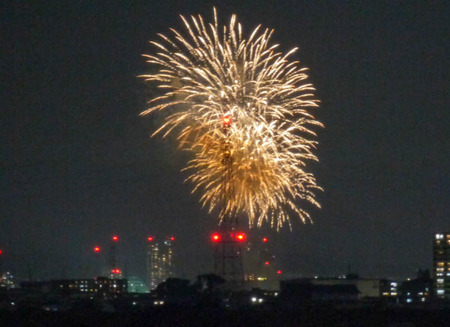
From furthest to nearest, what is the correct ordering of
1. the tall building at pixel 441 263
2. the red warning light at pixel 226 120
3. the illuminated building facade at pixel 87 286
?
1. the tall building at pixel 441 263
2. the illuminated building facade at pixel 87 286
3. the red warning light at pixel 226 120

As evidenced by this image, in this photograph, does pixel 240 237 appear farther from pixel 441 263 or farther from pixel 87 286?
pixel 441 263

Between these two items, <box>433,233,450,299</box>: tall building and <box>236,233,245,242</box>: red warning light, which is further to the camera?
<box>433,233,450,299</box>: tall building

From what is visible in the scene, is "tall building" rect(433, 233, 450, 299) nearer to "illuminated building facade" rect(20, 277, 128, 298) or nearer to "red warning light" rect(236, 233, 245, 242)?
"illuminated building facade" rect(20, 277, 128, 298)

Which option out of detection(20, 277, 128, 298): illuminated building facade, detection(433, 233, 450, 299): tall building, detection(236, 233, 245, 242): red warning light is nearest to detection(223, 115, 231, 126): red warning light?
detection(236, 233, 245, 242): red warning light

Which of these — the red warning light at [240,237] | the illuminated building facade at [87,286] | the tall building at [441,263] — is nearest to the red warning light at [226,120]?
the red warning light at [240,237]

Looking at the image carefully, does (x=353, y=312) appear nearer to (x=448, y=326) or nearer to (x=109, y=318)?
(x=448, y=326)

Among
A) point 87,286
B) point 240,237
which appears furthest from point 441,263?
point 240,237

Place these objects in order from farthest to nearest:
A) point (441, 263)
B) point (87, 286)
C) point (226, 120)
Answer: point (441, 263)
point (87, 286)
point (226, 120)

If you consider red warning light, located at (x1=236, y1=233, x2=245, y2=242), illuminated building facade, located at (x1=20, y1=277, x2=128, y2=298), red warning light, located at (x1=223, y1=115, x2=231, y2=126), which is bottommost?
illuminated building facade, located at (x1=20, y1=277, x2=128, y2=298)

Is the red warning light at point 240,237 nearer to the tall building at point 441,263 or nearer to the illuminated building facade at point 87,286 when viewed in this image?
the illuminated building facade at point 87,286
